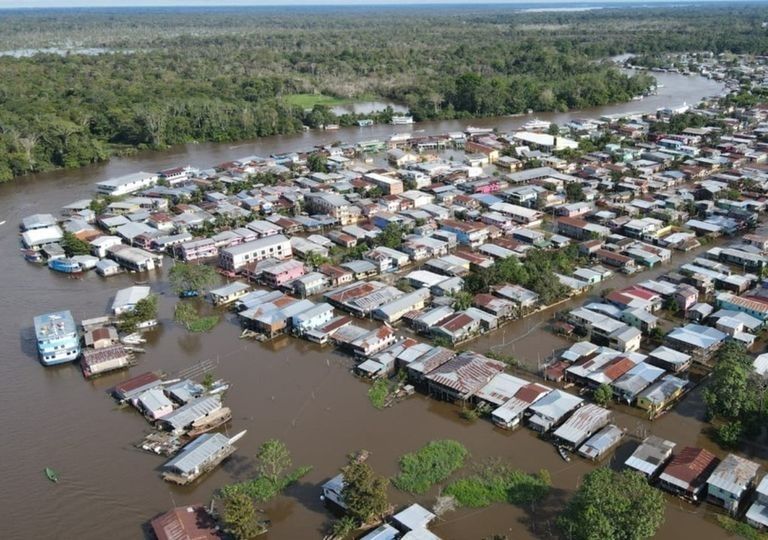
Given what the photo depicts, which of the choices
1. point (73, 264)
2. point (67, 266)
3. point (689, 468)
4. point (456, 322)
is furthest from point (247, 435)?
point (67, 266)

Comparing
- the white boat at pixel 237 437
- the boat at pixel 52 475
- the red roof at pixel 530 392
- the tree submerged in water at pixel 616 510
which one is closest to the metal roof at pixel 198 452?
the white boat at pixel 237 437

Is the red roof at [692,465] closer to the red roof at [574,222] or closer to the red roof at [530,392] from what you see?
the red roof at [530,392]

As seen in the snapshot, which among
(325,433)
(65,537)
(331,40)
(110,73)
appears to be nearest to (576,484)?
(325,433)

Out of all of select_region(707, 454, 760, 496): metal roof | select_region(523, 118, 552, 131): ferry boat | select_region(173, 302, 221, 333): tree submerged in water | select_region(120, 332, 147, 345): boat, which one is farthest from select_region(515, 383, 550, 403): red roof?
select_region(523, 118, 552, 131): ferry boat

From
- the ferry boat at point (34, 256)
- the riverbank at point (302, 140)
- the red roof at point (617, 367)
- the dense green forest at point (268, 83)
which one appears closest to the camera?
the red roof at point (617, 367)

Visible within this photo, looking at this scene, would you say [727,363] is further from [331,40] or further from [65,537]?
[331,40]
